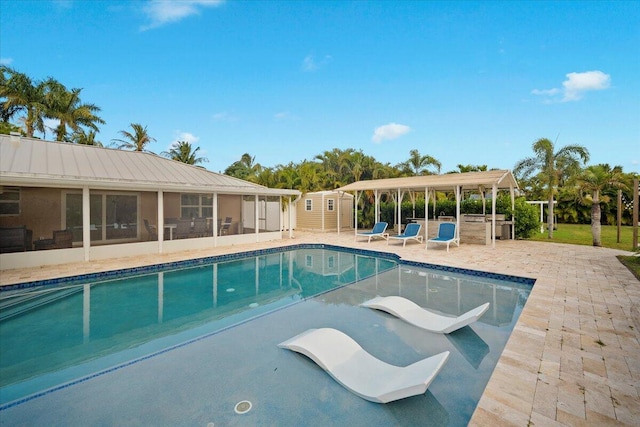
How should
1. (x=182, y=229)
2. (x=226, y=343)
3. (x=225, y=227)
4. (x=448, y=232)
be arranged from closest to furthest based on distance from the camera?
(x=226, y=343) < (x=182, y=229) < (x=448, y=232) < (x=225, y=227)

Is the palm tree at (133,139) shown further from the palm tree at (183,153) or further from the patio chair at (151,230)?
the patio chair at (151,230)

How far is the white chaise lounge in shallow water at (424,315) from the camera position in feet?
15.3

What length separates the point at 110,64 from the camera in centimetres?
1700

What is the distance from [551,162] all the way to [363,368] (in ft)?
49.5

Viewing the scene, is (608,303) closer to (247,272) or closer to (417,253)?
(417,253)

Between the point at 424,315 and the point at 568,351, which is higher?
the point at 568,351

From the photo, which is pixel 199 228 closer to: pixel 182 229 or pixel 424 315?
pixel 182 229

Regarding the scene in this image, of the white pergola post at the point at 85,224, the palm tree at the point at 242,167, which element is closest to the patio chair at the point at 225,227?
the white pergola post at the point at 85,224

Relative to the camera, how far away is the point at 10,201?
8.91 m

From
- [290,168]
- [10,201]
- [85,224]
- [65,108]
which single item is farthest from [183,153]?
[85,224]

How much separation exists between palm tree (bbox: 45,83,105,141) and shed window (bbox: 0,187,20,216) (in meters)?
19.9

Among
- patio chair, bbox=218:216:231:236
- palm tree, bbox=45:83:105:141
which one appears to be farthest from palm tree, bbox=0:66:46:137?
patio chair, bbox=218:216:231:236

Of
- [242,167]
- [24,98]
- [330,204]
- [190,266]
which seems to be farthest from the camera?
[242,167]

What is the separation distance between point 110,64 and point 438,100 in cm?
1941
